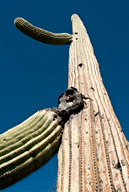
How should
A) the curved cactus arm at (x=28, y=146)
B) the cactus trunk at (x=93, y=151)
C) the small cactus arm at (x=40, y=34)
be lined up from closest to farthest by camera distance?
the cactus trunk at (x=93, y=151) < the curved cactus arm at (x=28, y=146) < the small cactus arm at (x=40, y=34)

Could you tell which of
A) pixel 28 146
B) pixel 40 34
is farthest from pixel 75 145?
pixel 40 34

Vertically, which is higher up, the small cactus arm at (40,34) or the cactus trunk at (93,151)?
the small cactus arm at (40,34)

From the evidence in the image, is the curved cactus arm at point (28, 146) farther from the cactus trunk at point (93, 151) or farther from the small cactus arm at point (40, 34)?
the small cactus arm at point (40, 34)

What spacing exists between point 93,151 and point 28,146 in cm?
52

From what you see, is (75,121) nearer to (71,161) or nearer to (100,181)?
(71,161)

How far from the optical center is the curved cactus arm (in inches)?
71.2

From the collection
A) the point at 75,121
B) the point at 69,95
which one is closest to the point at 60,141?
the point at 75,121

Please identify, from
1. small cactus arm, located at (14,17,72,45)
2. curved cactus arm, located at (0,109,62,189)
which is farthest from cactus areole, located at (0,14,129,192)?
small cactus arm, located at (14,17,72,45)

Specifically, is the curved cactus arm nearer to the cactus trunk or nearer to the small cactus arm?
the cactus trunk

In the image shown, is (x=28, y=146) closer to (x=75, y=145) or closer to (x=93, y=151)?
(x=75, y=145)

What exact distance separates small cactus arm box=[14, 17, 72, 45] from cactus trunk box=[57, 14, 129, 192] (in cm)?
210

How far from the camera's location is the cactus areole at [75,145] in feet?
5.43

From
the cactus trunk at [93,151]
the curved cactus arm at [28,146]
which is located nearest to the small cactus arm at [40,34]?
the cactus trunk at [93,151]

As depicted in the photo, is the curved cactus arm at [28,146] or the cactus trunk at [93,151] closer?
the cactus trunk at [93,151]
